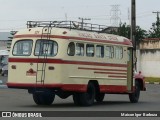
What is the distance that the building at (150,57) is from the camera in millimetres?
59188

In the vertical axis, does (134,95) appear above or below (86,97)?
below

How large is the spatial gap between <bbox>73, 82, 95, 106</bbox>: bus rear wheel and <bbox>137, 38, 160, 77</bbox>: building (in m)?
37.7

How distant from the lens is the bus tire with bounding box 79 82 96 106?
69.8ft

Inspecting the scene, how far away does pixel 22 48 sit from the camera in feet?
68.8

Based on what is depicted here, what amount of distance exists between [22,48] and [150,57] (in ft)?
132

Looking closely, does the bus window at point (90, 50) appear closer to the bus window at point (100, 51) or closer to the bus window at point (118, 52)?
the bus window at point (100, 51)

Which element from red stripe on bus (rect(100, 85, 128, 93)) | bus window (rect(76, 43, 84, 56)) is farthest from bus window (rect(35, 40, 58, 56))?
red stripe on bus (rect(100, 85, 128, 93))

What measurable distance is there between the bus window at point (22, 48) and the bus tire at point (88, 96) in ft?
8.43

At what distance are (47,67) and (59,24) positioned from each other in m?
2.05

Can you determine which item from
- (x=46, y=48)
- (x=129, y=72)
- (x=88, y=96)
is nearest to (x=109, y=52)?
(x=129, y=72)

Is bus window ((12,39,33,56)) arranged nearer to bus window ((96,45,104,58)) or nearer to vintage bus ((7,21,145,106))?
vintage bus ((7,21,145,106))

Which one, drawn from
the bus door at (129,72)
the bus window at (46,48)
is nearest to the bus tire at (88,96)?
the bus window at (46,48)

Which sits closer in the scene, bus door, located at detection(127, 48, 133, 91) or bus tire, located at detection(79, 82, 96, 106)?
bus tire, located at detection(79, 82, 96, 106)

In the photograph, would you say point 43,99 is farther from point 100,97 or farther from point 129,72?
Result: point 129,72
